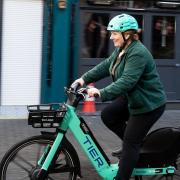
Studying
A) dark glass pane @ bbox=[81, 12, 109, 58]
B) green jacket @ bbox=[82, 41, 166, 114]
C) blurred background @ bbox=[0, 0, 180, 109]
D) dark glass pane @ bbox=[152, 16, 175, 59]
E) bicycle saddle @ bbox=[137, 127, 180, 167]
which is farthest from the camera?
dark glass pane @ bbox=[152, 16, 175, 59]

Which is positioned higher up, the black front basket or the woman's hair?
the woman's hair

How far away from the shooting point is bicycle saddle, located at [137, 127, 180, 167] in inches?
197

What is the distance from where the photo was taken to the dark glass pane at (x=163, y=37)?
33.6 ft

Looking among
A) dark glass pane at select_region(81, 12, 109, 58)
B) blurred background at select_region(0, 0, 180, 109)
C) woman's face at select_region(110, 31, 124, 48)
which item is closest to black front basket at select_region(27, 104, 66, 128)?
woman's face at select_region(110, 31, 124, 48)

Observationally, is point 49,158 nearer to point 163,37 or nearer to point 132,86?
point 132,86

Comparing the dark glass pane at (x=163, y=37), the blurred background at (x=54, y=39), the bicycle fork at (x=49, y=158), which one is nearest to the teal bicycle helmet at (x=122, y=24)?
the bicycle fork at (x=49, y=158)

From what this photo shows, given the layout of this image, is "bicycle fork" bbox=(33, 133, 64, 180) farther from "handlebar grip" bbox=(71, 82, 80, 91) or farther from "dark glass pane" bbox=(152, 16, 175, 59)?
→ "dark glass pane" bbox=(152, 16, 175, 59)

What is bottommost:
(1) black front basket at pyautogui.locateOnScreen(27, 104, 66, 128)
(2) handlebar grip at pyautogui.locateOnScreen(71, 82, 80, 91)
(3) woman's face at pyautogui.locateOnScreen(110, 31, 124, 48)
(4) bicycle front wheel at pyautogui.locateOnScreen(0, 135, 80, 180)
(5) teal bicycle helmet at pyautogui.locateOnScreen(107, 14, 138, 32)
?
(4) bicycle front wheel at pyautogui.locateOnScreen(0, 135, 80, 180)

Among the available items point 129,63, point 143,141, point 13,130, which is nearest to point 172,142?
point 143,141

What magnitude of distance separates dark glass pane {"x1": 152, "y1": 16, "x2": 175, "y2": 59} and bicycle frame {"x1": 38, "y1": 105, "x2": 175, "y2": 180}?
5498 millimetres

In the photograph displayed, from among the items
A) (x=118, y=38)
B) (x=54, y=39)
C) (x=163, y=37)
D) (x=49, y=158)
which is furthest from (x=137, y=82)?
(x=163, y=37)

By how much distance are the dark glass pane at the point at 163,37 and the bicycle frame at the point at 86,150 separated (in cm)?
550

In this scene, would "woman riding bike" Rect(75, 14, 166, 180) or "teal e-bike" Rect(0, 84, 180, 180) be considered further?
"teal e-bike" Rect(0, 84, 180, 180)

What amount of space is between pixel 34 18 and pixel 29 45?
1.60 feet
